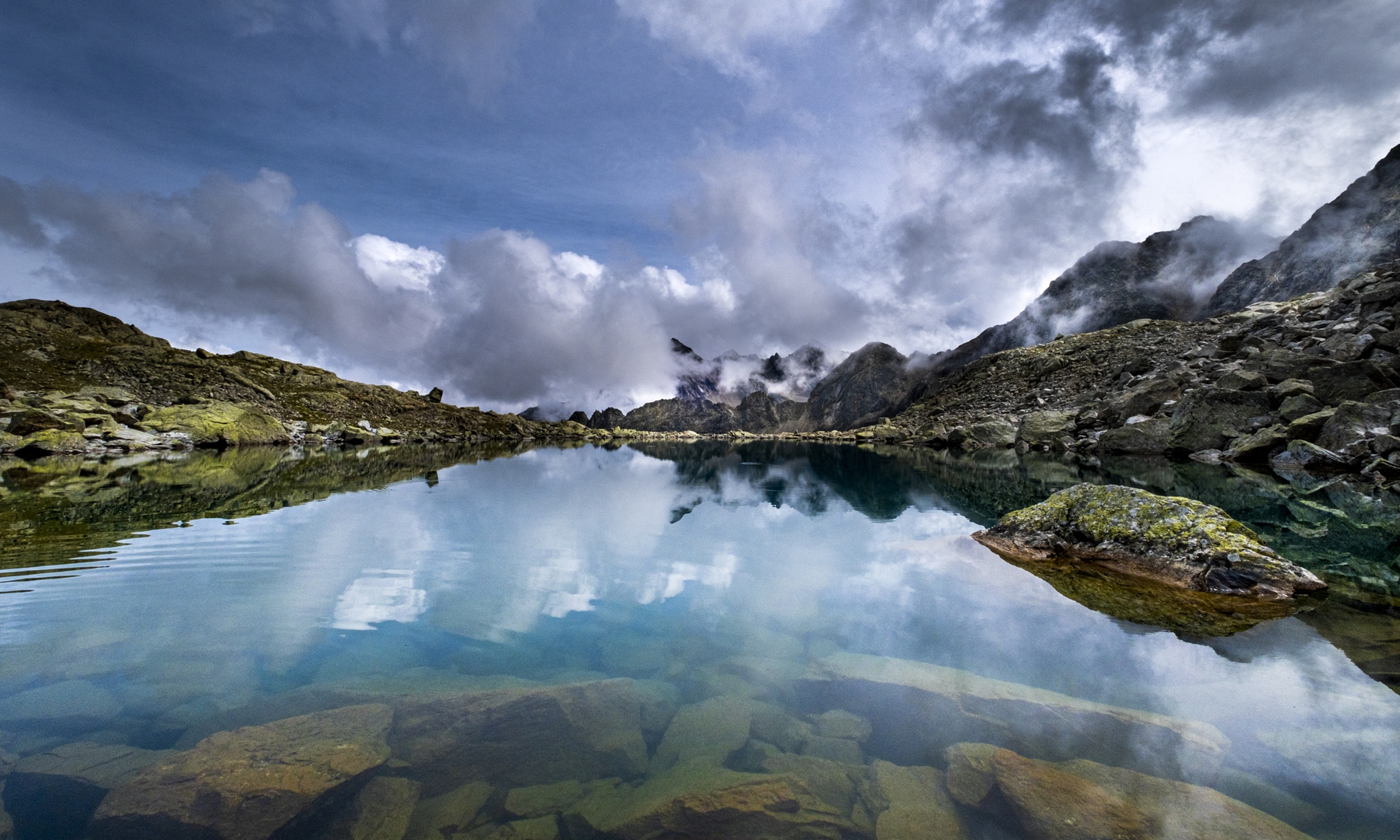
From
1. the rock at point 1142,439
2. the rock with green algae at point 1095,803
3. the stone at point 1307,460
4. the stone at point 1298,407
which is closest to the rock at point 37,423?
the rock with green algae at point 1095,803

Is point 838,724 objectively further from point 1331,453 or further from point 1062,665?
point 1331,453

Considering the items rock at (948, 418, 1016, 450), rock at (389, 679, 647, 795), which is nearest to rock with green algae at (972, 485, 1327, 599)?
rock at (389, 679, 647, 795)

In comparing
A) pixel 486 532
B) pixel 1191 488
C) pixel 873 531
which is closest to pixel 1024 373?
pixel 1191 488

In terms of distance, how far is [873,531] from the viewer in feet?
62.2

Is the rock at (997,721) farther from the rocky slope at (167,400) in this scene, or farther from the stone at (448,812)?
the rocky slope at (167,400)

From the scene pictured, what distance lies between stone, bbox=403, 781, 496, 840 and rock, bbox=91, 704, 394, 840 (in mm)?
929

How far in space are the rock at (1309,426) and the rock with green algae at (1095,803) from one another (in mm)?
43522

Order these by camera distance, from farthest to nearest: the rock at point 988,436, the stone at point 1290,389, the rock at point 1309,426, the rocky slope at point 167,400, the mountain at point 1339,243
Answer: the mountain at point 1339,243 < the rock at point 988,436 < the rocky slope at point 167,400 < the stone at point 1290,389 < the rock at point 1309,426

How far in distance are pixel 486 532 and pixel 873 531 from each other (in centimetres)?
1361

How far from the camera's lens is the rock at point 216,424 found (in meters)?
63.9

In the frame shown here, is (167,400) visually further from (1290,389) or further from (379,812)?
(1290,389)

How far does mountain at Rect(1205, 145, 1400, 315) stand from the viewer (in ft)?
279

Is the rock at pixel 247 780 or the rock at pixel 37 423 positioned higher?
the rock at pixel 37 423

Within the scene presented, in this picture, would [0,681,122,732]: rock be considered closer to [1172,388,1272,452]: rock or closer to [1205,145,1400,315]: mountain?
[1172,388,1272,452]: rock
